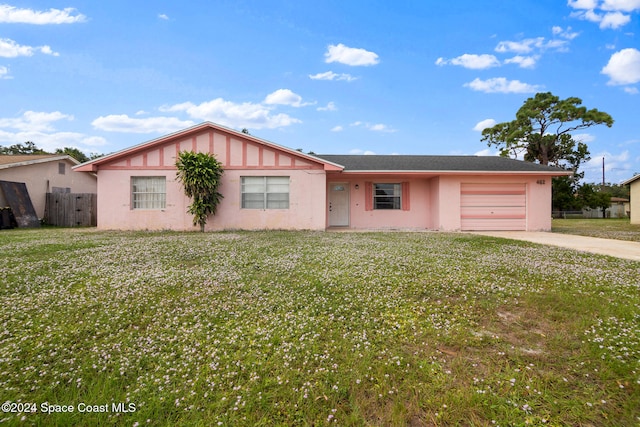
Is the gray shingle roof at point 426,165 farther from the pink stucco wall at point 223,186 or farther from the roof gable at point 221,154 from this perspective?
the roof gable at point 221,154

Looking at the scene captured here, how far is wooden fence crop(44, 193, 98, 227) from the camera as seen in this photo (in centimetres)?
1505

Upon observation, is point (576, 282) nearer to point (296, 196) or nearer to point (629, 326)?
point (629, 326)

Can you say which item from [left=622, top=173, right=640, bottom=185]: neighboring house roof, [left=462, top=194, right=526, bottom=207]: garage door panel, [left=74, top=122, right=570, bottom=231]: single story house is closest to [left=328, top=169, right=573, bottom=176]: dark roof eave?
[left=74, top=122, right=570, bottom=231]: single story house

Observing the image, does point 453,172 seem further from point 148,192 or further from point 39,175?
point 39,175

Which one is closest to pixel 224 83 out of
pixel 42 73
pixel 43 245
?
pixel 42 73

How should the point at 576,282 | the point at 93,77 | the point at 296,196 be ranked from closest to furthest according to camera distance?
the point at 576,282 < the point at 296,196 < the point at 93,77

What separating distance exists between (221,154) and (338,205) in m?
6.01

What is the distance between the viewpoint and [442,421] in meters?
1.88

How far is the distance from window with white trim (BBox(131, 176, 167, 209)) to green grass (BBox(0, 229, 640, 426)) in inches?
279

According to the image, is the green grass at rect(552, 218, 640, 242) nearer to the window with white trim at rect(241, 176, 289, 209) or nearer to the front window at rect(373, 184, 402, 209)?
the front window at rect(373, 184, 402, 209)

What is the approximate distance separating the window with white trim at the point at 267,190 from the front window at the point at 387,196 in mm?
4701

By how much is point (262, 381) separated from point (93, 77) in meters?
18.0

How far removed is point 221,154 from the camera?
1195cm

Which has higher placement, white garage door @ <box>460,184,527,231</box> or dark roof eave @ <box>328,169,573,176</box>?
dark roof eave @ <box>328,169,573,176</box>
